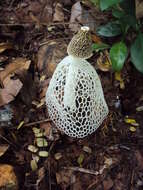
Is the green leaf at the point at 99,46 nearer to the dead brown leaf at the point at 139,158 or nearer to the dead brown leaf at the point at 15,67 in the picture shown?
the dead brown leaf at the point at 15,67

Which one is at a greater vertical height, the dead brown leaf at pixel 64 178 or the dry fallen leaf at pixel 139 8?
the dry fallen leaf at pixel 139 8

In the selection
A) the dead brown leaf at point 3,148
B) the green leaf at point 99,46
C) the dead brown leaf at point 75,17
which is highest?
the dead brown leaf at point 75,17

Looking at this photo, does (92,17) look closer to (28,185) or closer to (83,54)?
(83,54)

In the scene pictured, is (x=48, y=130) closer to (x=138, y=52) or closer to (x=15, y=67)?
(x=15, y=67)

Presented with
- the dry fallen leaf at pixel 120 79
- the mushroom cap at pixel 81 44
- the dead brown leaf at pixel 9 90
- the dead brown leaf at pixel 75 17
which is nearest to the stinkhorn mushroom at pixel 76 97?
the mushroom cap at pixel 81 44

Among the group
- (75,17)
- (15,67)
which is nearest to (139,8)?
(75,17)
